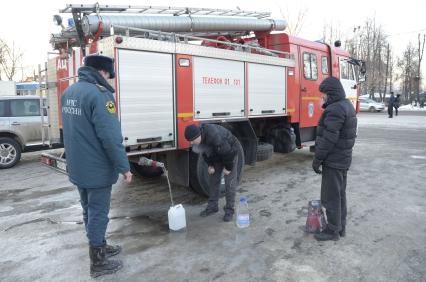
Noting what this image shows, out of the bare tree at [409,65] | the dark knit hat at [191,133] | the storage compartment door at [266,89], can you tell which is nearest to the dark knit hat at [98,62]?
the dark knit hat at [191,133]

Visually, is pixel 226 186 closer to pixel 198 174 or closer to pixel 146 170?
pixel 198 174

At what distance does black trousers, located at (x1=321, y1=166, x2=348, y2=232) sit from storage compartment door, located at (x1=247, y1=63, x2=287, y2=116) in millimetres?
2652

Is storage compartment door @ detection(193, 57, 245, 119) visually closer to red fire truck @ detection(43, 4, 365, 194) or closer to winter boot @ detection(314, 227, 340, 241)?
red fire truck @ detection(43, 4, 365, 194)

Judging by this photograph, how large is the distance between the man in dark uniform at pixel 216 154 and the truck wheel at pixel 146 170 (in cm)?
230

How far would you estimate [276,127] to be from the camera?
8133mm

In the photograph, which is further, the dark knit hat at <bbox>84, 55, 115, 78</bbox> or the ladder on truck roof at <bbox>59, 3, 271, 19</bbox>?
the ladder on truck roof at <bbox>59, 3, 271, 19</bbox>

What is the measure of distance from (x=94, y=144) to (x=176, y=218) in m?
1.74

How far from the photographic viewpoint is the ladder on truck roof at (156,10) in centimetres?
534

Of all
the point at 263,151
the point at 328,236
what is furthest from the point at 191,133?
the point at 263,151

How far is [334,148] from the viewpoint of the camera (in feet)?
13.9

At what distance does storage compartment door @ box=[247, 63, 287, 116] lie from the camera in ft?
22.0

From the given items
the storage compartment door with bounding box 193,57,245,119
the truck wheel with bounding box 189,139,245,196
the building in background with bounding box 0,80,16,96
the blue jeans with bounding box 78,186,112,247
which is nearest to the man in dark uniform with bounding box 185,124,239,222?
the truck wheel with bounding box 189,139,245,196

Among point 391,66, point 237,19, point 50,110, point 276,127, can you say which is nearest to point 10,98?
point 50,110

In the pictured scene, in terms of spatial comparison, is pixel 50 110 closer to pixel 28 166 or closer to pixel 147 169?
pixel 147 169
